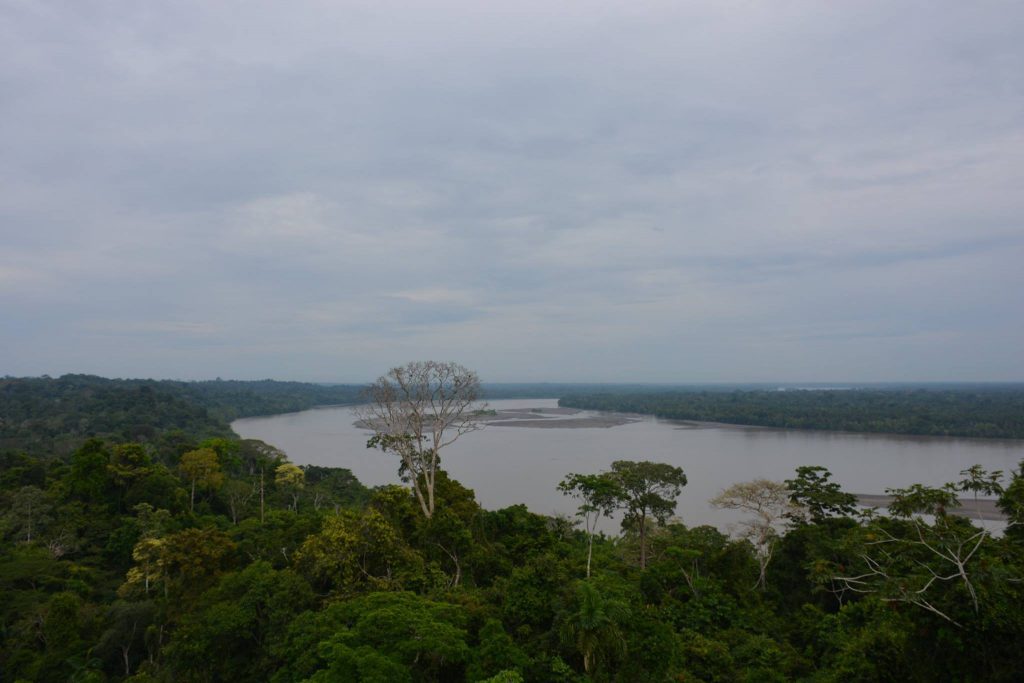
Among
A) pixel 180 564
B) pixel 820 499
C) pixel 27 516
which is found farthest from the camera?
→ pixel 27 516

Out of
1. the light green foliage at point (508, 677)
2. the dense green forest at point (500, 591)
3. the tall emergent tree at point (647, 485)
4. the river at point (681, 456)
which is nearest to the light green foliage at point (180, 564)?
the dense green forest at point (500, 591)

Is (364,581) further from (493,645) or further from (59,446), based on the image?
(59,446)

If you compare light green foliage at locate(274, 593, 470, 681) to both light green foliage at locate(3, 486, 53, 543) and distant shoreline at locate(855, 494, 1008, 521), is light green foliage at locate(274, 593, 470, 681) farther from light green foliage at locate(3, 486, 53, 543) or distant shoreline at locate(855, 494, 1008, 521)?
distant shoreline at locate(855, 494, 1008, 521)

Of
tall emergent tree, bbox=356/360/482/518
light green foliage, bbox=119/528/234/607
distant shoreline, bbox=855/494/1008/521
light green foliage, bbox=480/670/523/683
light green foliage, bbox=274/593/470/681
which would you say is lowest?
distant shoreline, bbox=855/494/1008/521

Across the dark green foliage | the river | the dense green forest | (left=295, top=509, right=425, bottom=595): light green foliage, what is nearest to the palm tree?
the dense green forest

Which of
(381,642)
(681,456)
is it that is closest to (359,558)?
(381,642)

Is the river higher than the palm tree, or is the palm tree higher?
the palm tree

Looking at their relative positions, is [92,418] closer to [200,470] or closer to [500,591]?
[200,470]
